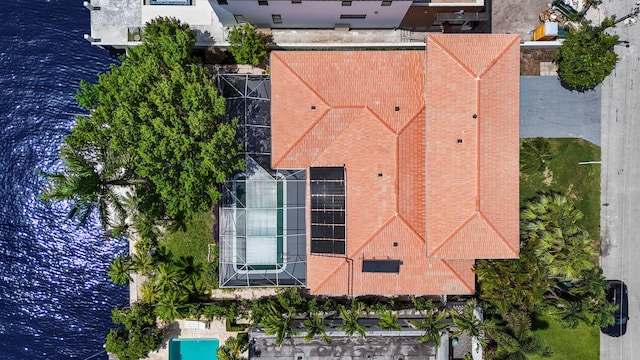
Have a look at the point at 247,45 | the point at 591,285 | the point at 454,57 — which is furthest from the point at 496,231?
the point at 247,45

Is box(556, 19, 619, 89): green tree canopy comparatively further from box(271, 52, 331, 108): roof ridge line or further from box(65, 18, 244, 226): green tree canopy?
box(65, 18, 244, 226): green tree canopy

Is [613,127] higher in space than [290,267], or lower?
higher

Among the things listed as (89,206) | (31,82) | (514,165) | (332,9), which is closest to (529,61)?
(514,165)

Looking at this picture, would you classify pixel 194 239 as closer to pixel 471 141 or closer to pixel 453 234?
pixel 453 234

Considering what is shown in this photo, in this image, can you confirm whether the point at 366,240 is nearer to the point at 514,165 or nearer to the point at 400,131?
the point at 400,131

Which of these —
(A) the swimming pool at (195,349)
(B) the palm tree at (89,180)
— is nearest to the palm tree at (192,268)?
(A) the swimming pool at (195,349)
